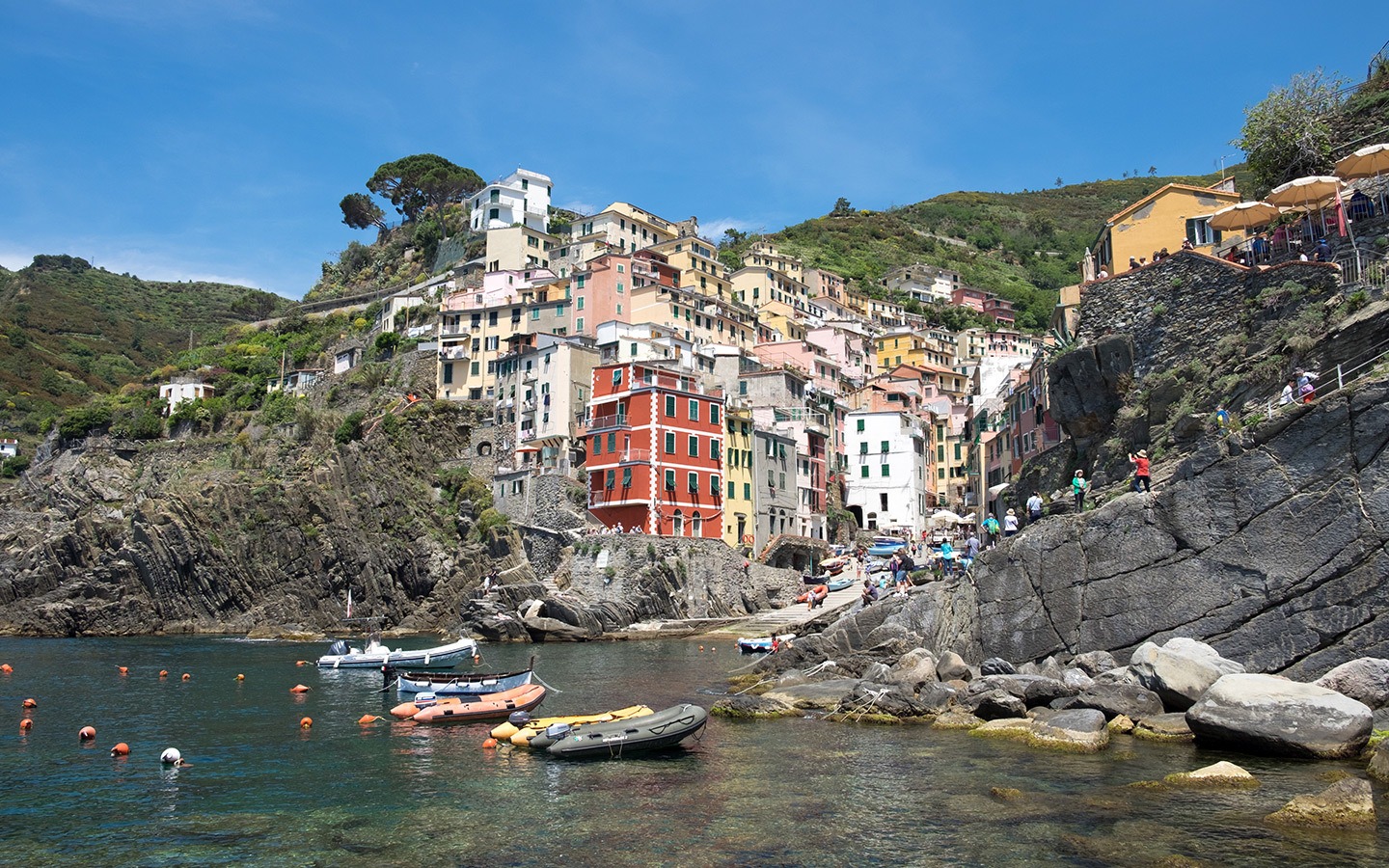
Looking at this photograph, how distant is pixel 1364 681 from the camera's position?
2128 centimetres

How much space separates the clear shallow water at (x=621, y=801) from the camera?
53.1 feet

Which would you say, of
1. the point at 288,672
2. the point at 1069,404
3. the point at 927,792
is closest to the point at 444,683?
the point at 288,672

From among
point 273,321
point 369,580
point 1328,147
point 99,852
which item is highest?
point 273,321

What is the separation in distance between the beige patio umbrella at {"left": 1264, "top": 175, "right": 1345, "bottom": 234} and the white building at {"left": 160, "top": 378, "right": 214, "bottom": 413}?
88813 millimetres

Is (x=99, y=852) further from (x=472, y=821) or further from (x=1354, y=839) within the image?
(x=1354, y=839)

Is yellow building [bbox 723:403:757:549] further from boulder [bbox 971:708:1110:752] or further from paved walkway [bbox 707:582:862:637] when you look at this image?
boulder [bbox 971:708:1110:752]

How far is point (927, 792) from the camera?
64.4 ft

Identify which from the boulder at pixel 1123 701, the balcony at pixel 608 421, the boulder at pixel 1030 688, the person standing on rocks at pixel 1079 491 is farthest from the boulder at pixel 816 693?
the balcony at pixel 608 421

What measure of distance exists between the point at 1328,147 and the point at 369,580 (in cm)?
5892

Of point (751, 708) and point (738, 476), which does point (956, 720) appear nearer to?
point (751, 708)

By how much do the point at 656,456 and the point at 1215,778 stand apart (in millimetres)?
46615

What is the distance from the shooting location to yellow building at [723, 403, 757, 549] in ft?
222

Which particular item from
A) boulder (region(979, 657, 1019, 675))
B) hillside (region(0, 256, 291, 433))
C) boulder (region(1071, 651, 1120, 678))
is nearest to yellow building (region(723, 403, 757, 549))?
boulder (region(979, 657, 1019, 675))


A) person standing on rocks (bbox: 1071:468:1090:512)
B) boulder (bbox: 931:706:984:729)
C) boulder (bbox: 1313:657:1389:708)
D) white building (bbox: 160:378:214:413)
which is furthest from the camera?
white building (bbox: 160:378:214:413)
